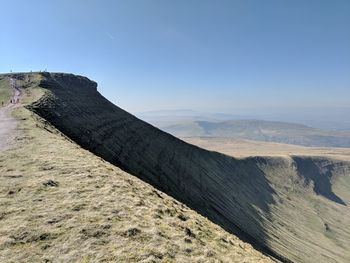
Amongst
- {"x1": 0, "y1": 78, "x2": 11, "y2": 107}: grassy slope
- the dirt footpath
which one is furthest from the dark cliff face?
{"x1": 0, "y1": 78, "x2": 11, "y2": 107}: grassy slope

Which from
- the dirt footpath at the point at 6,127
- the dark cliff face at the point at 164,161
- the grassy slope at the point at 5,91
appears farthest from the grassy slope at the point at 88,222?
the grassy slope at the point at 5,91

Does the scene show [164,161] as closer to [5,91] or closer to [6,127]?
[6,127]

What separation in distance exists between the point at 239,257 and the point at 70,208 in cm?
1022

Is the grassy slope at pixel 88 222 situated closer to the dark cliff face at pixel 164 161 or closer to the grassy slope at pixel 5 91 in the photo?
the dark cliff face at pixel 164 161

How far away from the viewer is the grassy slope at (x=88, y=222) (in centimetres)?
1573

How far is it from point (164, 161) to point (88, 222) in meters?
55.4

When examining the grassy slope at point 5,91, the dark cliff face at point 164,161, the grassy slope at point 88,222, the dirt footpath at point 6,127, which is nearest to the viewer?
the grassy slope at point 88,222

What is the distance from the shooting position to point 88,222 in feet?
59.8

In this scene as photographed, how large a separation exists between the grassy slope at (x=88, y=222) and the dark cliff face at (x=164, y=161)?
26490 millimetres

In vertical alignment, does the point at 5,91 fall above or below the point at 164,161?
above

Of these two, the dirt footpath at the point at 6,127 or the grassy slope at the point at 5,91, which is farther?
the grassy slope at the point at 5,91

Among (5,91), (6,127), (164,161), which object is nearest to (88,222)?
(6,127)

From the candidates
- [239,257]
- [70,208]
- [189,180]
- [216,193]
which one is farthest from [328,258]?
[70,208]

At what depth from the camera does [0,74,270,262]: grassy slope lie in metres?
15.7
